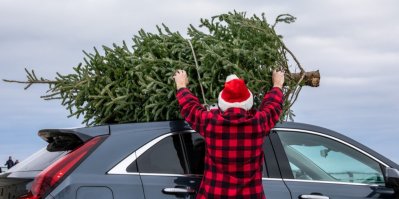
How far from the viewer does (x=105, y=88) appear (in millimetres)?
6445

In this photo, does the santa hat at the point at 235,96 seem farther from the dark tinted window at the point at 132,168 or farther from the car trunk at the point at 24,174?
the car trunk at the point at 24,174

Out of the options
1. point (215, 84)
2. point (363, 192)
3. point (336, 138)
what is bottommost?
point (363, 192)

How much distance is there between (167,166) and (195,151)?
308 millimetres

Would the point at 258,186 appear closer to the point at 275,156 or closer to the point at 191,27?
the point at 275,156

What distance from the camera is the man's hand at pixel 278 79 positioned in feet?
19.6

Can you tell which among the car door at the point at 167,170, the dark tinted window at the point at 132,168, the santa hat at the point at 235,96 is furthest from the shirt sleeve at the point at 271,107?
the dark tinted window at the point at 132,168

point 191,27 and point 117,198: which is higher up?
point 191,27

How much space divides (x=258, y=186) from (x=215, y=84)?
3.47 feet

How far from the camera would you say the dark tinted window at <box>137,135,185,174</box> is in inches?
222

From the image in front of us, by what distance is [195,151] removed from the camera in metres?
5.89

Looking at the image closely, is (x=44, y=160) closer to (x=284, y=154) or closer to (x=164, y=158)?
(x=164, y=158)

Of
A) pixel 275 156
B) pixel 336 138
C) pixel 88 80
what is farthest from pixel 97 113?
pixel 336 138

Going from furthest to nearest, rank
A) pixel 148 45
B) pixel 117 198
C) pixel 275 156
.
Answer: pixel 148 45 → pixel 275 156 → pixel 117 198

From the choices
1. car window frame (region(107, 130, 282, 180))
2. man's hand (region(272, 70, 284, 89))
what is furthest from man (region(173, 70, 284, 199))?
man's hand (region(272, 70, 284, 89))
